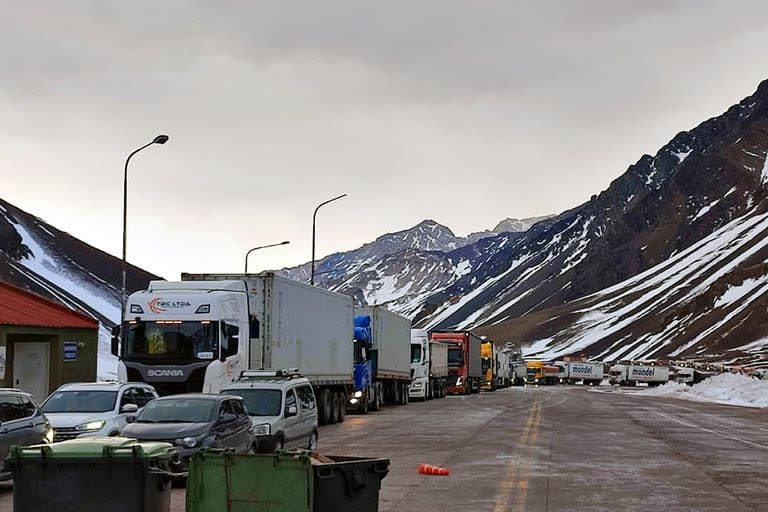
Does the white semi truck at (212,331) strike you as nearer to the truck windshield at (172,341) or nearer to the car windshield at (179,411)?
the truck windshield at (172,341)

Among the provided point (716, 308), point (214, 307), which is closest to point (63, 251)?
point (716, 308)

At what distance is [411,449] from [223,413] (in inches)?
274

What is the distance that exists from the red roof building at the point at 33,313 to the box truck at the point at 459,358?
28221mm

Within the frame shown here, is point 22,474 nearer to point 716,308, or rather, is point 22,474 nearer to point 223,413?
point 223,413

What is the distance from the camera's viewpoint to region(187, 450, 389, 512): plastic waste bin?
9461 mm

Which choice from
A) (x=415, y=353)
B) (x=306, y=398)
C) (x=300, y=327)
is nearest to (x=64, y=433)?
(x=306, y=398)

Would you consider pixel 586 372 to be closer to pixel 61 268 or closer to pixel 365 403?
pixel 61 268

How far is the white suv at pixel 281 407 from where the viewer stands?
18.6 m

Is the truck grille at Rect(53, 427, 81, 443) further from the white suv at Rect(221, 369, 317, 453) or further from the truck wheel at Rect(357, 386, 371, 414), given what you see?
the truck wheel at Rect(357, 386, 371, 414)

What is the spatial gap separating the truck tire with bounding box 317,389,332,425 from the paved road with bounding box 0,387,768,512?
828 millimetres

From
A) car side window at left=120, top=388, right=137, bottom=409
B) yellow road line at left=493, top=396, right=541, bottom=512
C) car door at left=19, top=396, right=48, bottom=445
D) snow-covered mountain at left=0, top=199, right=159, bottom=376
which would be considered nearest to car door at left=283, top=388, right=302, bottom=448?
car side window at left=120, top=388, right=137, bottom=409

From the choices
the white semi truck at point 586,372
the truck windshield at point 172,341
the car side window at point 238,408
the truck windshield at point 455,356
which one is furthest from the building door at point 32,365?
the white semi truck at point 586,372

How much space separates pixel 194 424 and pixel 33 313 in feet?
72.1

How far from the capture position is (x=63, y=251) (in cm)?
16300
